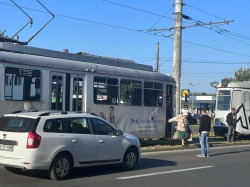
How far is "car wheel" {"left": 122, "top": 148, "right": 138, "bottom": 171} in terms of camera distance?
1254cm

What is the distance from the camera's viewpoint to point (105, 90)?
17.6 m

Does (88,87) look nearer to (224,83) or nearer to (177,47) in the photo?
(177,47)

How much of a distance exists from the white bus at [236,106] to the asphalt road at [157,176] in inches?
433

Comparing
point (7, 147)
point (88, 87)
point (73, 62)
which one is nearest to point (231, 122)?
point (88, 87)

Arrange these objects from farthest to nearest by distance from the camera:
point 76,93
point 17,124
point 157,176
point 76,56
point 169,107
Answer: point 169,107, point 76,56, point 76,93, point 157,176, point 17,124

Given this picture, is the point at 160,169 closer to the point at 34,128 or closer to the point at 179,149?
the point at 34,128

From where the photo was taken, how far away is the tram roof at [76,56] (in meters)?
14.6

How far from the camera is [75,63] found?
16453 millimetres

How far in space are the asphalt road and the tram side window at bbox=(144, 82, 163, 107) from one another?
182 inches

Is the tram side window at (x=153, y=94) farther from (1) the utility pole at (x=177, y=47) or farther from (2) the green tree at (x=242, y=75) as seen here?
(2) the green tree at (x=242, y=75)

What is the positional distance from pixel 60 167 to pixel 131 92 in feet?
28.6

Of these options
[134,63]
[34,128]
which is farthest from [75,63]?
[34,128]

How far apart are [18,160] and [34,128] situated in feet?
2.58

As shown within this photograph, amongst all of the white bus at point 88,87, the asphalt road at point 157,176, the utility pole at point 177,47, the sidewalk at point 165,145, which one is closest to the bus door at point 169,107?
the white bus at point 88,87
